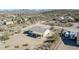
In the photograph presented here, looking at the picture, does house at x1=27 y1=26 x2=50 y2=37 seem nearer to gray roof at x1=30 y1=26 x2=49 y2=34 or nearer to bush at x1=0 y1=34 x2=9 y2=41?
gray roof at x1=30 y1=26 x2=49 y2=34

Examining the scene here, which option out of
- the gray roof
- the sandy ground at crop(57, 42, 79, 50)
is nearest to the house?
the gray roof


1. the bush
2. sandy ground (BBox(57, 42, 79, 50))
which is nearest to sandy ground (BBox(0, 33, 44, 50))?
the bush

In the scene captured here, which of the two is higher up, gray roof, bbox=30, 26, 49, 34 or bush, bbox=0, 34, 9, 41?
gray roof, bbox=30, 26, 49, 34

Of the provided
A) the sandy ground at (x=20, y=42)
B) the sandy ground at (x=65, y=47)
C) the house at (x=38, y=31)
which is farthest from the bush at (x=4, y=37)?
the sandy ground at (x=65, y=47)

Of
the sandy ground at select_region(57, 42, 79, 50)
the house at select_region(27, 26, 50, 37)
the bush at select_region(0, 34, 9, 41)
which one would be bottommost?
the sandy ground at select_region(57, 42, 79, 50)

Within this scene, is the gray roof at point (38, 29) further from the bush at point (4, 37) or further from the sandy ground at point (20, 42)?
the bush at point (4, 37)

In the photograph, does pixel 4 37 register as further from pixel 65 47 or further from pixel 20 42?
pixel 65 47
